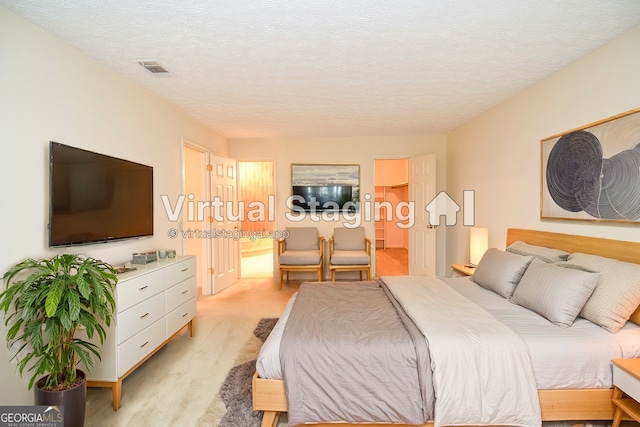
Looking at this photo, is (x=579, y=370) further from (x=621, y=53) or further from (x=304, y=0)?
(x=304, y=0)

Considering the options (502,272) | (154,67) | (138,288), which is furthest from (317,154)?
(138,288)

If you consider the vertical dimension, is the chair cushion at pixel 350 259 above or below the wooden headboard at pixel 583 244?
below

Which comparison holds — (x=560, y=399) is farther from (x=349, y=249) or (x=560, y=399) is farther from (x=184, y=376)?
(x=349, y=249)

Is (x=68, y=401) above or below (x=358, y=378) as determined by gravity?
below

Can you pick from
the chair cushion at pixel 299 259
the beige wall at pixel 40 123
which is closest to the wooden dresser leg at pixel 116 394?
the beige wall at pixel 40 123

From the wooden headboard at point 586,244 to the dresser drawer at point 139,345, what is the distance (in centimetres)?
327

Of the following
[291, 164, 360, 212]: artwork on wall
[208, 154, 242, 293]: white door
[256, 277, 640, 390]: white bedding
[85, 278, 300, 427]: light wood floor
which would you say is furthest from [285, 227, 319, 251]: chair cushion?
[256, 277, 640, 390]: white bedding

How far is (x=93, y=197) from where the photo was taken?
2137 mm

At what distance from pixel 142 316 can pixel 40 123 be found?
1436 millimetres

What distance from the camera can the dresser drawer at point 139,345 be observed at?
195cm

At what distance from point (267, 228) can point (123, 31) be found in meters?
6.55

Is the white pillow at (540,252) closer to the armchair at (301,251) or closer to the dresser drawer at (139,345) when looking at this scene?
the armchair at (301,251)

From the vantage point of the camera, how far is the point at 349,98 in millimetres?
3150

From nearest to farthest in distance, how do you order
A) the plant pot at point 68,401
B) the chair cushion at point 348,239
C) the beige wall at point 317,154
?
the plant pot at point 68,401 → the chair cushion at point 348,239 → the beige wall at point 317,154
